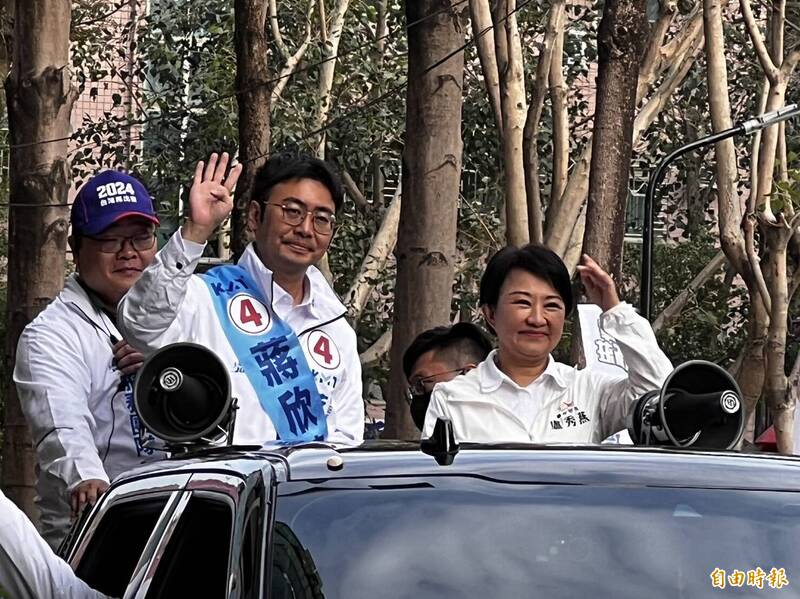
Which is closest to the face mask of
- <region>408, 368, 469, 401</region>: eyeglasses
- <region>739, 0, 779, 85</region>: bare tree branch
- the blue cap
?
<region>408, 368, 469, 401</region>: eyeglasses

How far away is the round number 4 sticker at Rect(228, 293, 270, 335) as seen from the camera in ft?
20.1

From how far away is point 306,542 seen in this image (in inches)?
143

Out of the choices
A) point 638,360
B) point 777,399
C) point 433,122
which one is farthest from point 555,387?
point 777,399

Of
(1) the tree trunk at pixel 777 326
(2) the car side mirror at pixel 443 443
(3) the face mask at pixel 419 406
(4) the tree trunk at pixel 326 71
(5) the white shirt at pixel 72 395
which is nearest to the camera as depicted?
(2) the car side mirror at pixel 443 443

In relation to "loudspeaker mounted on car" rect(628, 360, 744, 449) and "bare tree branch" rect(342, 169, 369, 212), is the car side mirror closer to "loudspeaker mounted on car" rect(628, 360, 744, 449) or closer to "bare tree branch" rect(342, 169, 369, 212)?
"loudspeaker mounted on car" rect(628, 360, 744, 449)

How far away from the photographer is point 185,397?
4.86 m

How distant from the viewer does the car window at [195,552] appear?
3881 mm

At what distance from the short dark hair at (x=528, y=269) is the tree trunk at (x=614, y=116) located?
6.98 metres

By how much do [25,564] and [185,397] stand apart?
4.03ft

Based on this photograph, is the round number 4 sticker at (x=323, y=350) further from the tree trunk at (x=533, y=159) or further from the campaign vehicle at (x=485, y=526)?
the tree trunk at (x=533, y=159)

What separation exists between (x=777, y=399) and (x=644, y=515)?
53.5ft

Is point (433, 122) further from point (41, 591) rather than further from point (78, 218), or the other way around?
point (41, 591)

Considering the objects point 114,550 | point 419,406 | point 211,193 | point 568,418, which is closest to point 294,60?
point 419,406

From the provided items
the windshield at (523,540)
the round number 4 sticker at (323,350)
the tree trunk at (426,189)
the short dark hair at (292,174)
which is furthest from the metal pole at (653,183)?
the windshield at (523,540)
